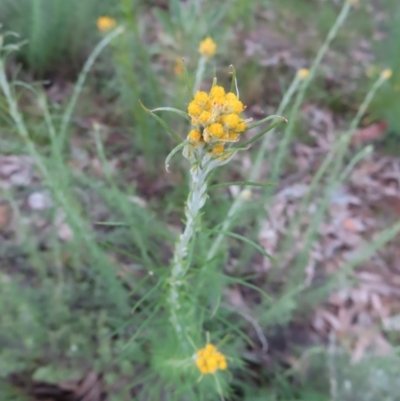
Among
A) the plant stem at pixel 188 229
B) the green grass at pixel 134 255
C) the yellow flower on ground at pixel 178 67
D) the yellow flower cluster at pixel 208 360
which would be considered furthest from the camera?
the yellow flower on ground at pixel 178 67

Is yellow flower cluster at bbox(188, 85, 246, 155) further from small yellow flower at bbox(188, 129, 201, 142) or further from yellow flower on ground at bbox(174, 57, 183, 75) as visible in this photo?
yellow flower on ground at bbox(174, 57, 183, 75)

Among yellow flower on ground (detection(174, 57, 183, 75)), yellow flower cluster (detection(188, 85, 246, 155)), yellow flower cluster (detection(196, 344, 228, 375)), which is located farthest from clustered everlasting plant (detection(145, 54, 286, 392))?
yellow flower on ground (detection(174, 57, 183, 75))

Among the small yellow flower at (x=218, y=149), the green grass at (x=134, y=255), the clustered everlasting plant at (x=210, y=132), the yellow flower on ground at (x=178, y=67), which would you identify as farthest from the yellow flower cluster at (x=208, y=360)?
the yellow flower on ground at (x=178, y=67)

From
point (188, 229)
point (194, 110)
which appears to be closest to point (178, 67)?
point (188, 229)

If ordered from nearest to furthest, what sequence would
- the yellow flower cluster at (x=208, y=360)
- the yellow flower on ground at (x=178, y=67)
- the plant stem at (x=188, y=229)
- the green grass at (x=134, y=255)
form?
the plant stem at (x=188, y=229) < the yellow flower cluster at (x=208, y=360) < the green grass at (x=134, y=255) < the yellow flower on ground at (x=178, y=67)

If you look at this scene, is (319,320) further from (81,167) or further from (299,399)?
(81,167)

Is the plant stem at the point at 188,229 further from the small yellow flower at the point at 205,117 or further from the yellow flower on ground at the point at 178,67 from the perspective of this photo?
the yellow flower on ground at the point at 178,67

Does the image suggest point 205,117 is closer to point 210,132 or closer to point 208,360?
point 210,132

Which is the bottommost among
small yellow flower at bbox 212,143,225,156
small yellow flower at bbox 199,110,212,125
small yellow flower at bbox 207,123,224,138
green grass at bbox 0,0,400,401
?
green grass at bbox 0,0,400,401

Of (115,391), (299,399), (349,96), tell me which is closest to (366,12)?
(349,96)
